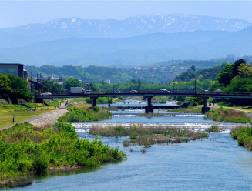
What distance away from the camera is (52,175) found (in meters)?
48.0

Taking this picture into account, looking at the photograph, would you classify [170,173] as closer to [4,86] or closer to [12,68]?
[4,86]

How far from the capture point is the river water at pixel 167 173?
1793 inches

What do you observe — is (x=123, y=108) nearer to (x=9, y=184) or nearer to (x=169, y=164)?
(x=169, y=164)

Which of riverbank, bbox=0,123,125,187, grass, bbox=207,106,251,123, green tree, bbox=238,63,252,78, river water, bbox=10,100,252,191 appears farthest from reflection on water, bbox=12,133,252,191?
green tree, bbox=238,63,252,78

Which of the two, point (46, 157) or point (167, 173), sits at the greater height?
point (46, 157)

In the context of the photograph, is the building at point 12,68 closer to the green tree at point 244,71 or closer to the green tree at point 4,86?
the green tree at point 4,86

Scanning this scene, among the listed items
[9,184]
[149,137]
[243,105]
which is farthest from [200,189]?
[243,105]

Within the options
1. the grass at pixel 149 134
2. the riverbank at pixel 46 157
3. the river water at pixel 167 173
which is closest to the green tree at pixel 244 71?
the grass at pixel 149 134

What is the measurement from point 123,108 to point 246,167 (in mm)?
127035

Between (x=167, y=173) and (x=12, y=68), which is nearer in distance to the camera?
(x=167, y=173)

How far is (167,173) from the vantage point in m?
50.7

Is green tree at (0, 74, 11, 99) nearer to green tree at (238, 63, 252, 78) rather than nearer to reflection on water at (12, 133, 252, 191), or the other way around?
green tree at (238, 63, 252, 78)

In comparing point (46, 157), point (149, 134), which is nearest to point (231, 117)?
point (149, 134)

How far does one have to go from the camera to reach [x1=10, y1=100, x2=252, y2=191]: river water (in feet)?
149
